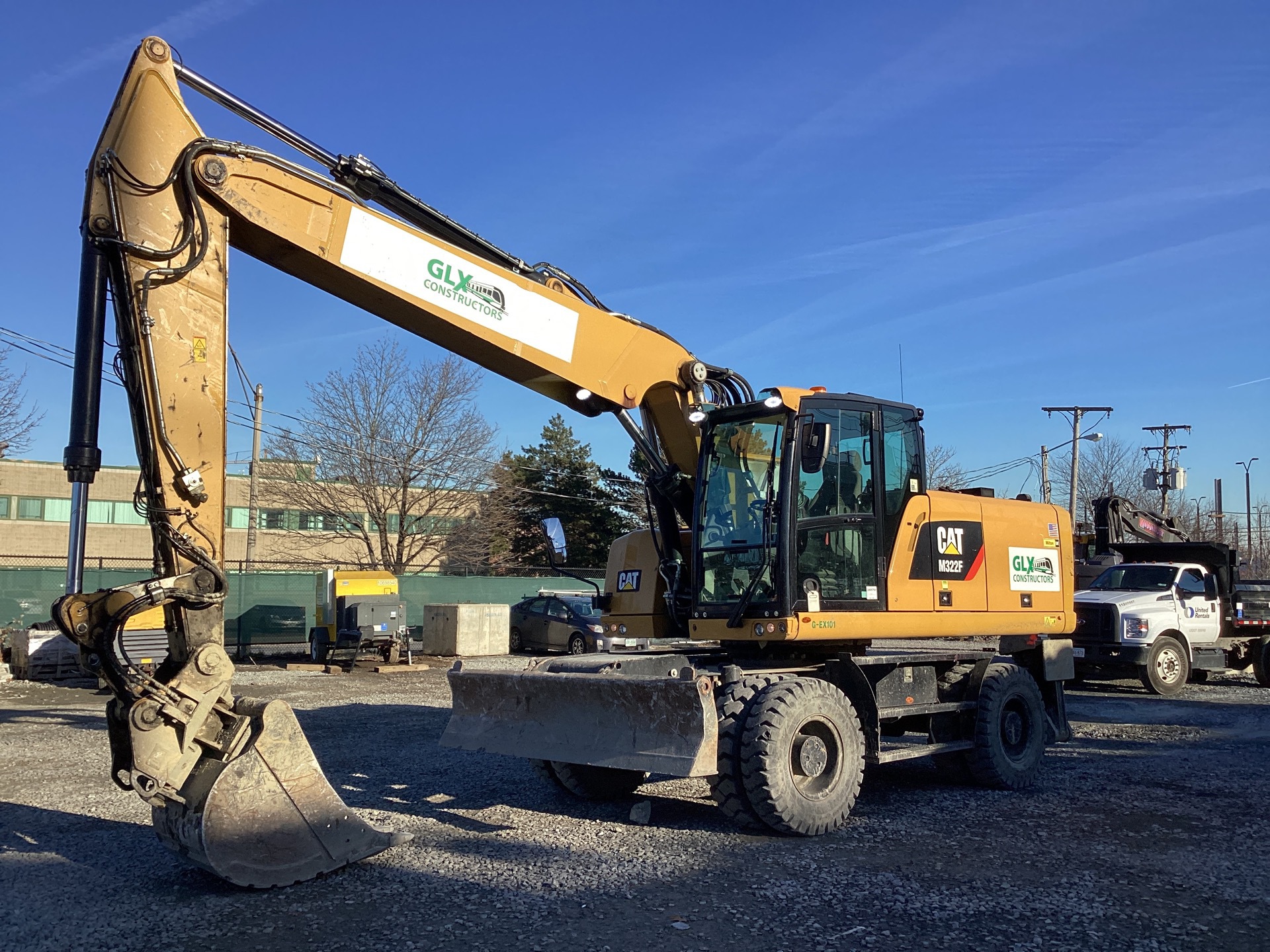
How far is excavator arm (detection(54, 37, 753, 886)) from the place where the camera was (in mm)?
5434

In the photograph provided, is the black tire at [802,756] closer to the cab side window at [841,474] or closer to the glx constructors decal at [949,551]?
the cab side window at [841,474]

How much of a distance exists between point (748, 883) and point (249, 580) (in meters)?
18.7

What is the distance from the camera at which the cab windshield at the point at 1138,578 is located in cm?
1673

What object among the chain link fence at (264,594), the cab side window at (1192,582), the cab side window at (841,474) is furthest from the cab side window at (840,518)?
the cab side window at (1192,582)

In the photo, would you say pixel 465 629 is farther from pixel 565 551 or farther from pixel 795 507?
pixel 795 507

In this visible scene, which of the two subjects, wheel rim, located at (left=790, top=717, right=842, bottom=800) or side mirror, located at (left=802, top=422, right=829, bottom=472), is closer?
wheel rim, located at (left=790, top=717, right=842, bottom=800)

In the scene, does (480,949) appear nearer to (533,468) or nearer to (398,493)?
(398,493)

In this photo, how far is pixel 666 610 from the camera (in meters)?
8.41

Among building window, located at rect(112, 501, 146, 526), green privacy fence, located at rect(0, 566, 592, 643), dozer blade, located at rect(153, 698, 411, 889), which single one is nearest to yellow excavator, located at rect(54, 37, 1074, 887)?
dozer blade, located at rect(153, 698, 411, 889)

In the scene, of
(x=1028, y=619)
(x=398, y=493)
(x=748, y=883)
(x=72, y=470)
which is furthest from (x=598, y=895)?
(x=398, y=493)

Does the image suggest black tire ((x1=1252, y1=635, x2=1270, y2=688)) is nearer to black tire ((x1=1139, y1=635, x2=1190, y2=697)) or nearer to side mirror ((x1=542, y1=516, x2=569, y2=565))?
black tire ((x1=1139, y1=635, x2=1190, y2=697))

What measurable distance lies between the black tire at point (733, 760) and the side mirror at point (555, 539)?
1636mm

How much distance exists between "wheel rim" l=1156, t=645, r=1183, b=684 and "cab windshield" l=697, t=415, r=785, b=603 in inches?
437

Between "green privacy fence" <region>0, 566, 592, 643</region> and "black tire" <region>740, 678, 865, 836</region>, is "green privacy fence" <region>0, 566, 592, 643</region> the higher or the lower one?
the higher one
